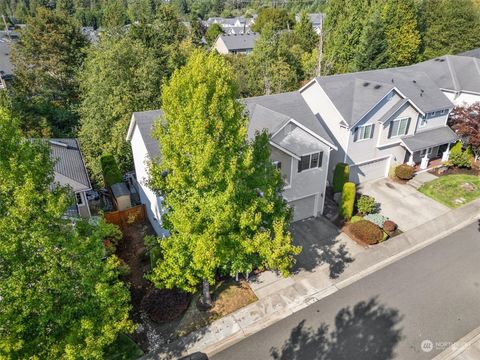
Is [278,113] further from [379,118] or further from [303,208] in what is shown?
[379,118]

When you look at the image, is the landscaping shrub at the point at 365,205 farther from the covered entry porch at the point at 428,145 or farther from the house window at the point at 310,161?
the covered entry porch at the point at 428,145

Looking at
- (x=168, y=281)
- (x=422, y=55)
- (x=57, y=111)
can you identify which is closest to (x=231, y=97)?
(x=168, y=281)

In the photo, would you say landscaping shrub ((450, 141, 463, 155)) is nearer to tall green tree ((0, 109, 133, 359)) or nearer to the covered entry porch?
the covered entry porch

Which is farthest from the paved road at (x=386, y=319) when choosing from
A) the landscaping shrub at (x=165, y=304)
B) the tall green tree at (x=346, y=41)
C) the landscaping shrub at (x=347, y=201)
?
the tall green tree at (x=346, y=41)

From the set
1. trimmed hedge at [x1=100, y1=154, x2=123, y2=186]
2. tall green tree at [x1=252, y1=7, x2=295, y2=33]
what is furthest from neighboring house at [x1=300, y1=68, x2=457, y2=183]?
tall green tree at [x1=252, y1=7, x2=295, y2=33]

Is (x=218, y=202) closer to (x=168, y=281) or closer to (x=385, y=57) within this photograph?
(x=168, y=281)

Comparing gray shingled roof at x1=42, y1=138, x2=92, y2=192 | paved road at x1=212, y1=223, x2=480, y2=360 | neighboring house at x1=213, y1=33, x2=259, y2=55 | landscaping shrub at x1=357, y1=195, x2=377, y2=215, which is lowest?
paved road at x1=212, y1=223, x2=480, y2=360
